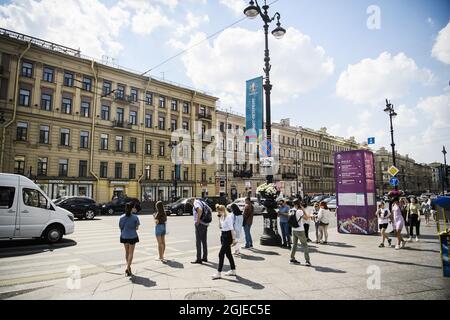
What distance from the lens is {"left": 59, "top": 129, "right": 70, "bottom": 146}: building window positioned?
3037cm

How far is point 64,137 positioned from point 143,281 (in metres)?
29.9

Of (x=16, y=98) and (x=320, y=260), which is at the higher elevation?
(x=16, y=98)

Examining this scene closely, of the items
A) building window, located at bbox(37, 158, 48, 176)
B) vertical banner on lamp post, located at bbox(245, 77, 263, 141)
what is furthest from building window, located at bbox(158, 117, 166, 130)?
vertical banner on lamp post, located at bbox(245, 77, 263, 141)

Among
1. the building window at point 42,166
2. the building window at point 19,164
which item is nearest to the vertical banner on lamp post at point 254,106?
the building window at point 19,164

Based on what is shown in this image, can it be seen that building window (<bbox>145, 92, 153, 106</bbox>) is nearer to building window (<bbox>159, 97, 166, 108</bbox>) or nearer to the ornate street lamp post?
building window (<bbox>159, 97, 166, 108</bbox>)

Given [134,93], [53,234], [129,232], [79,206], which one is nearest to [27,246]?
[53,234]

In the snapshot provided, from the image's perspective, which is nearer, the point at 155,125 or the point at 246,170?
the point at 155,125

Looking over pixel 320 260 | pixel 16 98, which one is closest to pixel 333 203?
pixel 320 260

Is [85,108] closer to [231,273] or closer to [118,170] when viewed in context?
[118,170]

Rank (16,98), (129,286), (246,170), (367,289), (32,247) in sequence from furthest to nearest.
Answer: (246,170), (16,98), (32,247), (129,286), (367,289)
